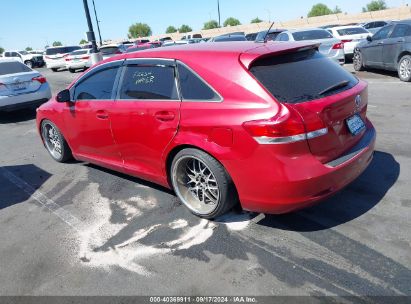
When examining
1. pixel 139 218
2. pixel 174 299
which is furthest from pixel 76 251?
pixel 174 299

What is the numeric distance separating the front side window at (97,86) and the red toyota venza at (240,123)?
3.3 inches

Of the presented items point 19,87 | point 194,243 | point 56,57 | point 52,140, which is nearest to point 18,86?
point 19,87

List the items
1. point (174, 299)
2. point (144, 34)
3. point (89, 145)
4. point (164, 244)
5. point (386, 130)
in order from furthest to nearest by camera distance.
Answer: point (144, 34), point (386, 130), point (89, 145), point (164, 244), point (174, 299)

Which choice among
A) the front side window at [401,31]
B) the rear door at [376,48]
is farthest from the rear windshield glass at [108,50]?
the front side window at [401,31]

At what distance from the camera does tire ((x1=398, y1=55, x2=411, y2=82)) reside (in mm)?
10430

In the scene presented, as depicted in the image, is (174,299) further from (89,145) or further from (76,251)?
(89,145)

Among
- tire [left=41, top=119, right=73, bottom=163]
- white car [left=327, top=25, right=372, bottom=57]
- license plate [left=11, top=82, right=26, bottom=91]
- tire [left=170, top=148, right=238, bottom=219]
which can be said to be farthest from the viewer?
white car [left=327, top=25, right=372, bottom=57]

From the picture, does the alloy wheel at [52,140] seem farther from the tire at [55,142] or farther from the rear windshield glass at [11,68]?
the rear windshield glass at [11,68]

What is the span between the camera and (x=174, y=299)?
2830mm

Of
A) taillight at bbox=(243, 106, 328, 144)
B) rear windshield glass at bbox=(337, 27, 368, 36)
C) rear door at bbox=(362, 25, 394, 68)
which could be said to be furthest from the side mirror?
rear windshield glass at bbox=(337, 27, 368, 36)

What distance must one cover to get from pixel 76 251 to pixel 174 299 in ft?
3.93

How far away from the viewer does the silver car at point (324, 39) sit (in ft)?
42.1

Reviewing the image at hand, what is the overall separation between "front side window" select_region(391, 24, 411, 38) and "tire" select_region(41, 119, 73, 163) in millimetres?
9659

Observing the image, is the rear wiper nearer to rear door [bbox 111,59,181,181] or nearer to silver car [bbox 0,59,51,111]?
rear door [bbox 111,59,181,181]
